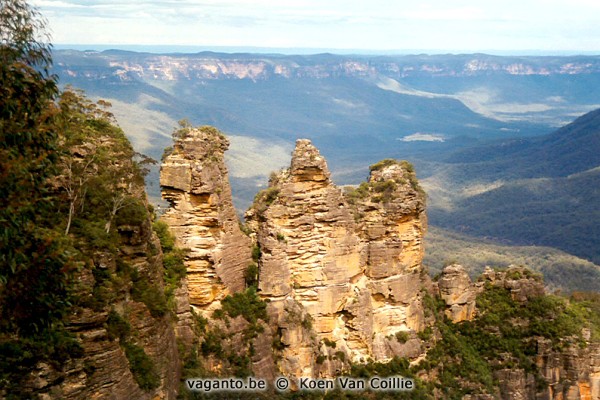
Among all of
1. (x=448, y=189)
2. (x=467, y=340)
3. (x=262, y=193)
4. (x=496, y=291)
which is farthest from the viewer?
(x=448, y=189)

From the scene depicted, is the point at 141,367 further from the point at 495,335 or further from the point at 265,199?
the point at 495,335

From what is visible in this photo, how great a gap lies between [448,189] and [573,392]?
4902 inches

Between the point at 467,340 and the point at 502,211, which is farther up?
the point at 467,340

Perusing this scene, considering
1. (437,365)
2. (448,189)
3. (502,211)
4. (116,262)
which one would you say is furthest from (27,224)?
(448,189)

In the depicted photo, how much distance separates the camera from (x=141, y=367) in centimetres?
→ 1711

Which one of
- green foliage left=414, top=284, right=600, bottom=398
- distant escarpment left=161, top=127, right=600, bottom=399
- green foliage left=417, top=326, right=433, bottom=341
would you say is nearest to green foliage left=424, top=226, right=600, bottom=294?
green foliage left=414, top=284, right=600, bottom=398

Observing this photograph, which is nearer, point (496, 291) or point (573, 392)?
point (573, 392)

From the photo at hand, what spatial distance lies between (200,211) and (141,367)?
898cm

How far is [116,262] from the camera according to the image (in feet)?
55.8

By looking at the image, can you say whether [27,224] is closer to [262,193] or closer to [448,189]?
[262,193]

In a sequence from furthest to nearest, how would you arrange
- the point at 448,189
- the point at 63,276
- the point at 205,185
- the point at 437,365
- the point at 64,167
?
1. the point at 448,189
2. the point at 437,365
3. the point at 205,185
4. the point at 64,167
5. the point at 63,276

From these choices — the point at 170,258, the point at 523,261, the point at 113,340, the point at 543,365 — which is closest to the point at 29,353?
the point at 113,340

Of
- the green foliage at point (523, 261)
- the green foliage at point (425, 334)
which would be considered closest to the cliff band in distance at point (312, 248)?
the green foliage at point (425, 334)

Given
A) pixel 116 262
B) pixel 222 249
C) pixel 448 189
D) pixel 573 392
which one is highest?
pixel 116 262
